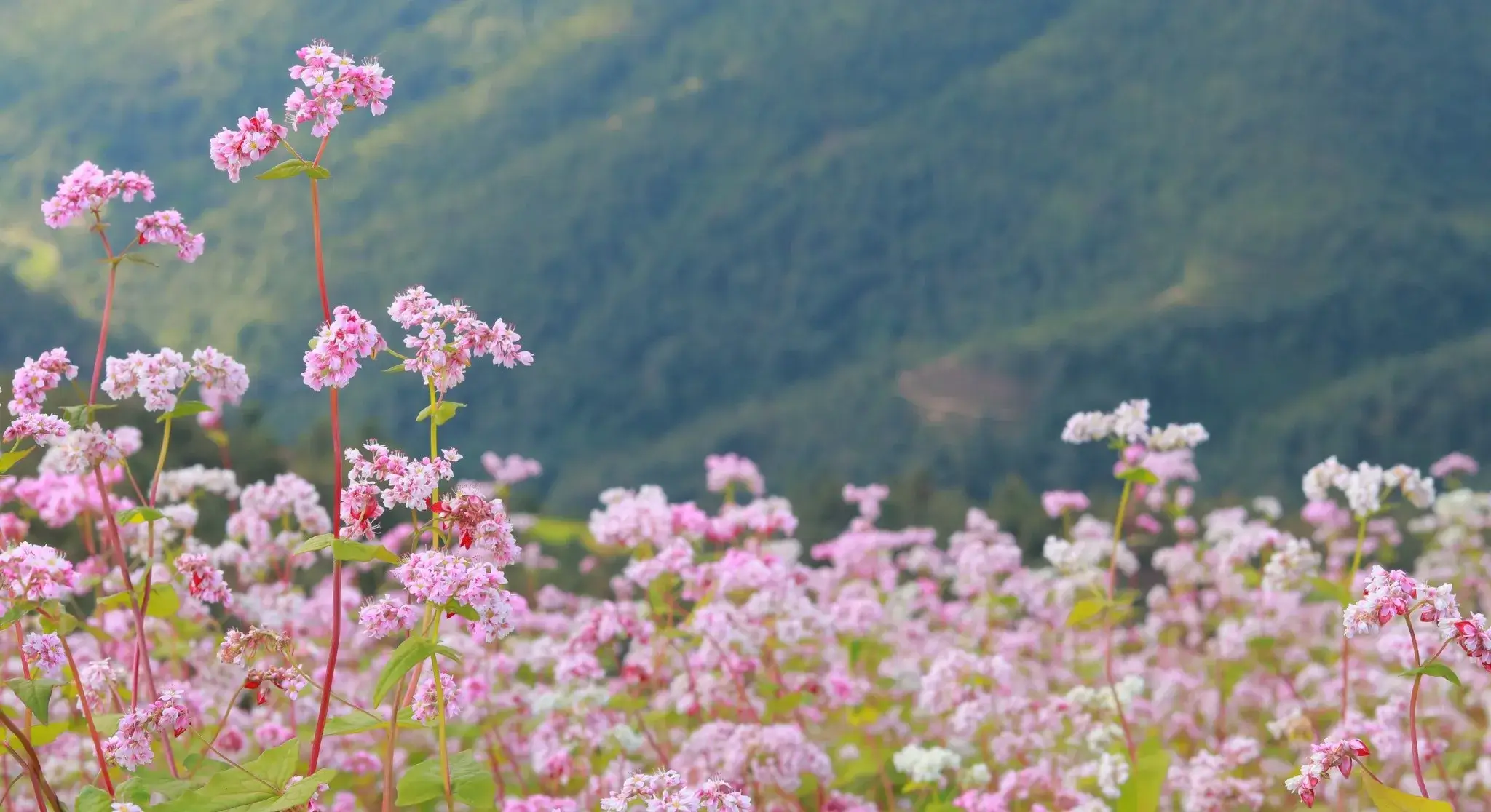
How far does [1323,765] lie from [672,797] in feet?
4.63

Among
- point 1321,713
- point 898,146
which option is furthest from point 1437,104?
point 1321,713

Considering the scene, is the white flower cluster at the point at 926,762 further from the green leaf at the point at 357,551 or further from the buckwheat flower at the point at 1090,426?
the green leaf at the point at 357,551

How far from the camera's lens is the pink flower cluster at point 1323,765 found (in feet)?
8.23

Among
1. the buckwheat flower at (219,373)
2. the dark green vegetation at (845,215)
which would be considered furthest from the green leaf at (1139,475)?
the dark green vegetation at (845,215)

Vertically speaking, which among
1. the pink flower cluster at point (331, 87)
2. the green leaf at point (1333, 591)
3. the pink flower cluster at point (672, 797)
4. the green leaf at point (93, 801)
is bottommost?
the pink flower cluster at point (672, 797)

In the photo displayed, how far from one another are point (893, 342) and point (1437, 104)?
29.5 metres

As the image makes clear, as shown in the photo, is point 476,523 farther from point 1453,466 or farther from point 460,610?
point 1453,466

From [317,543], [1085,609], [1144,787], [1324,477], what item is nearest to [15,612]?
[317,543]

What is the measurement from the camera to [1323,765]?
8.32 ft

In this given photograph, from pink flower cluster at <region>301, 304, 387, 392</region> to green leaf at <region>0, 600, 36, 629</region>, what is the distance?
0.78 m

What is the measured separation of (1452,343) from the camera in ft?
158

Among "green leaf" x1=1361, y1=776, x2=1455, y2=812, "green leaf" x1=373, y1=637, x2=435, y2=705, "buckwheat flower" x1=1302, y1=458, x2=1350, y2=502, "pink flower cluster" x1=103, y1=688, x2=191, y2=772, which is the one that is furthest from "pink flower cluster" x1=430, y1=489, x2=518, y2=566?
"buckwheat flower" x1=1302, y1=458, x2=1350, y2=502

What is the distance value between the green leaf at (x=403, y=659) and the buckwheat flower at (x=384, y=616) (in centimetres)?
5

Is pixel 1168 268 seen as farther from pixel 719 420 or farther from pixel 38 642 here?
pixel 38 642
